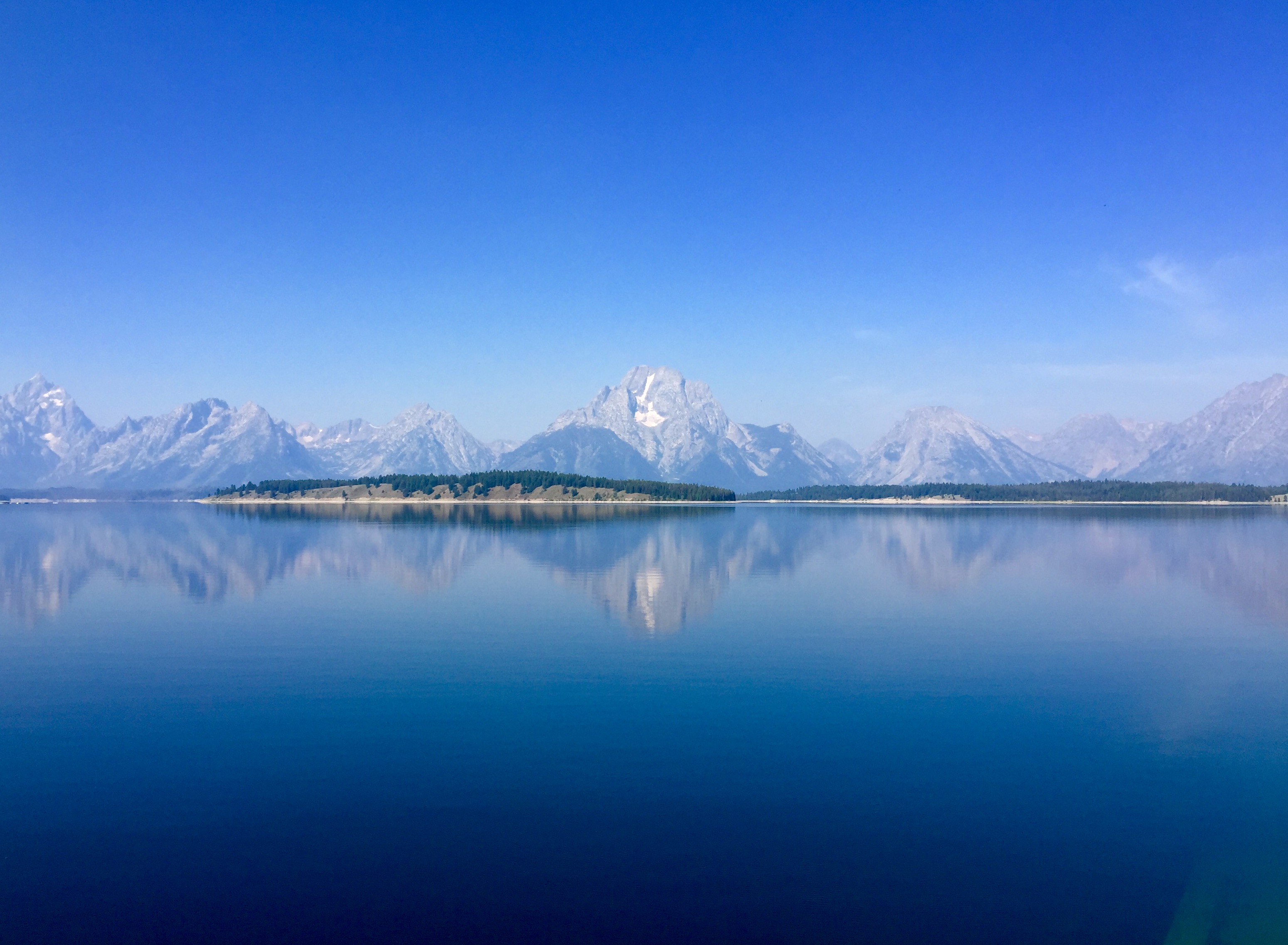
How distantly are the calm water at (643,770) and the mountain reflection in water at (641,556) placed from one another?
5.17m

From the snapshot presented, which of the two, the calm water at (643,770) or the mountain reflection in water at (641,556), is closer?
the calm water at (643,770)

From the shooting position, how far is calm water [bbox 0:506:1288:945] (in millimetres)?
16906

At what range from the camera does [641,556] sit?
89.7 metres

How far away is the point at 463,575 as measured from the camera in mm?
72250

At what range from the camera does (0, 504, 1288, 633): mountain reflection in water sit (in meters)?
62.9

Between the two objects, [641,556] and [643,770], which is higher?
[641,556]

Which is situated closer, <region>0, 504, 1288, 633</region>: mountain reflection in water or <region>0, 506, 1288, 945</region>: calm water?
<region>0, 506, 1288, 945</region>: calm water

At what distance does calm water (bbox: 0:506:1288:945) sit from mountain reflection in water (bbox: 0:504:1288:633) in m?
5.17

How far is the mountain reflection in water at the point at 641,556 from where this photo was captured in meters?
62.9

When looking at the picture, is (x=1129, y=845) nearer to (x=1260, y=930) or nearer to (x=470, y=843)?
(x=1260, y=930)

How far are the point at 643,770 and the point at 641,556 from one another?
65.5 m

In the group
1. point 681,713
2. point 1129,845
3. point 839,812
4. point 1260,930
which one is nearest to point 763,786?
point 839,812

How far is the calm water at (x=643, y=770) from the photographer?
666 inches

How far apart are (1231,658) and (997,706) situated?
57.7ft
